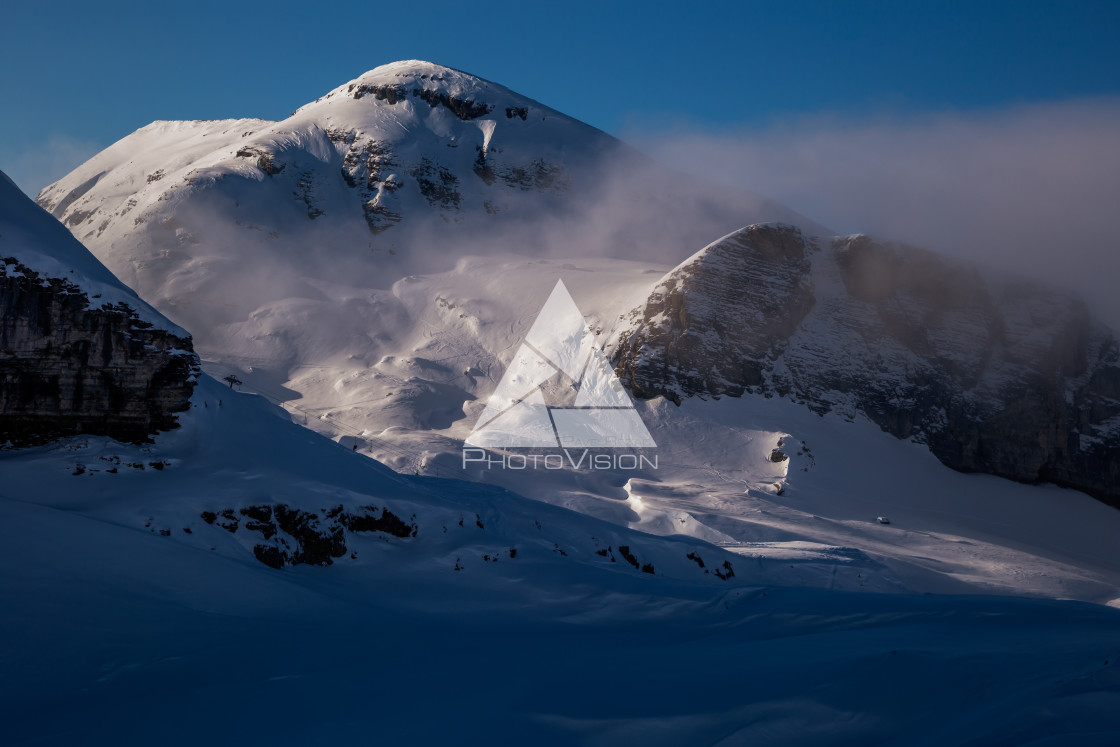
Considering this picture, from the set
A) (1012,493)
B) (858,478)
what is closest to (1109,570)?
(1012,493)

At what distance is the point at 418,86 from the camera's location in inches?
3401

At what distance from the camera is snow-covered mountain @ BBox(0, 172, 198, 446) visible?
1283 cm

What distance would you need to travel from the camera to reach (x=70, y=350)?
523 inches

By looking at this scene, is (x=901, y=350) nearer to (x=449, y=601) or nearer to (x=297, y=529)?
(x=449, y=601)

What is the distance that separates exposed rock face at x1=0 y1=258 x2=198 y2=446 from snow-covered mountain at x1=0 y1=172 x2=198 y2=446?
2 centimetres

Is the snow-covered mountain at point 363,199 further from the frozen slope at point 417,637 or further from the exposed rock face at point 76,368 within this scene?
the frozen slope at point 417,637

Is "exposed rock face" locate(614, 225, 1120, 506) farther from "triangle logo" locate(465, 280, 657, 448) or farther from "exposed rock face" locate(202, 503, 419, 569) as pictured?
"exposed rock face" locate(202, 503, 419, 569)

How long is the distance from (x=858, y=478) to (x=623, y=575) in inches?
1050

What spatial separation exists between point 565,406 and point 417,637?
31.7m

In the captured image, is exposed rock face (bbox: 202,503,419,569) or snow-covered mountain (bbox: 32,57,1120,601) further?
snow-covered mountain (bbox: 32,57,1120,601)

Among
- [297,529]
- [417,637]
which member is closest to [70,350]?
[297,529]

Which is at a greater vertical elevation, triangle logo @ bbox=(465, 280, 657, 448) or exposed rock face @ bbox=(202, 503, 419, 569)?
triangle logo @ bbox=(465, 280, 657, 448)

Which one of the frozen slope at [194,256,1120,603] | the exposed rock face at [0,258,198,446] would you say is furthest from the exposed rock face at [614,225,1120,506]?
the exposed rock face at [0,258,198,446]

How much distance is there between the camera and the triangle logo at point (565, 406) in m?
38.5
